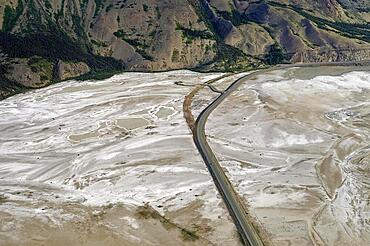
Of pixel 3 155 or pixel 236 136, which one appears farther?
pixel 236 136

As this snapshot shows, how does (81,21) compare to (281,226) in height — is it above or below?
above

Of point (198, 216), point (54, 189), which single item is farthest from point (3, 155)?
point (198, 216)

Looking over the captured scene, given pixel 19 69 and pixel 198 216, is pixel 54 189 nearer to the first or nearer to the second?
pixel 198 216

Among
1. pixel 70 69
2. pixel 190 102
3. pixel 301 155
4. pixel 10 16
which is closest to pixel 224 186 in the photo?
pixel 301 155

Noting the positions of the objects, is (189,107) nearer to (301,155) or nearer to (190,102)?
(190,102)

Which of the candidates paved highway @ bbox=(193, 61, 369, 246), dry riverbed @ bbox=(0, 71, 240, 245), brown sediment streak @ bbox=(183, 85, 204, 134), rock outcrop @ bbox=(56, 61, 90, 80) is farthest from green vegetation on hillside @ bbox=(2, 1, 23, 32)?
paved highway @ bbox=(193, 61, 369, 246)

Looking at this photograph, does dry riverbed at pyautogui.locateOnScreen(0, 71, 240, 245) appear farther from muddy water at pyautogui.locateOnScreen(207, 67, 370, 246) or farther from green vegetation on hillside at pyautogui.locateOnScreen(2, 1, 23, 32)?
green vegetation on hillside at pyautogui.locateOnScreen(2, 1, 23, 32)
